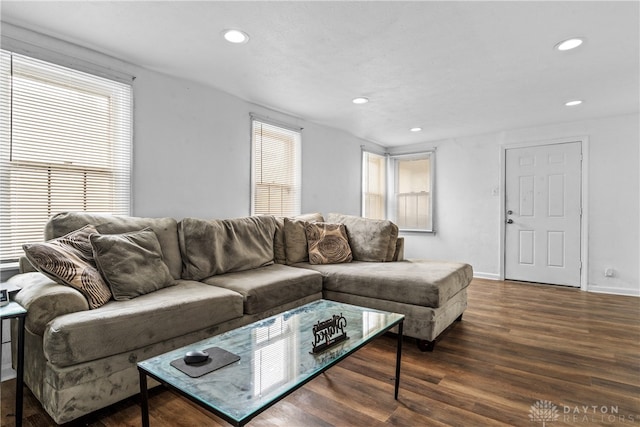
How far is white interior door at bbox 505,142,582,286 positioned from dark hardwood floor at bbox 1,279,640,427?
5.47 feet

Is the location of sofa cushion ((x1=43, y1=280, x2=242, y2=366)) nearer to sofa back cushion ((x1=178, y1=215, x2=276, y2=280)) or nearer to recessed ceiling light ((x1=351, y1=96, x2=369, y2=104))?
sofa back cushion ((x1=178, y1=215, x2=276, y2=280))

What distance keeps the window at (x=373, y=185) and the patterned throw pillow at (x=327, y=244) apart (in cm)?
205

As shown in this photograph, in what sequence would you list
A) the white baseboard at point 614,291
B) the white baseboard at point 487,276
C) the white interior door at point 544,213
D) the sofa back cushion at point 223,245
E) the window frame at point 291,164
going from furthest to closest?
→ the white baseboard at point 487,276 → the white interior door at point 544,213 → the white baseboard at point 614,291 → the window frame at point 291,164 → the sofa back cushion at point 223,245

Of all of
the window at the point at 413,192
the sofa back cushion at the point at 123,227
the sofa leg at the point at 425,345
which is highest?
the window at the point at 413,192

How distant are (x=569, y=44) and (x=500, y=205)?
10.2 feet

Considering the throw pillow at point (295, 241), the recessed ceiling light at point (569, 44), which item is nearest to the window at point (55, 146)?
the throw pillow at point (295, 241)

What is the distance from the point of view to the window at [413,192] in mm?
5867

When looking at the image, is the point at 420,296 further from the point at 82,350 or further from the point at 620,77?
the point at 620,77

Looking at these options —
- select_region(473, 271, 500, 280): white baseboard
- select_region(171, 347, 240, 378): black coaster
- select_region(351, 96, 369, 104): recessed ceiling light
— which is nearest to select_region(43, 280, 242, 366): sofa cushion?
select_region(171, 347, 240, 378): black coaster

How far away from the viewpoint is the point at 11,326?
6.73 ft

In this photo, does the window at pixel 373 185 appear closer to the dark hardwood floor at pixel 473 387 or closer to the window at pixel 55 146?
the dark hardwood floor at pixel 473 387

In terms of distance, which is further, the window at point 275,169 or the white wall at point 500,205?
the white wall at point 500,205

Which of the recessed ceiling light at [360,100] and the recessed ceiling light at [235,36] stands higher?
the recessed ceiling light at [360,100]

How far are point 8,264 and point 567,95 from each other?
5.10 m
